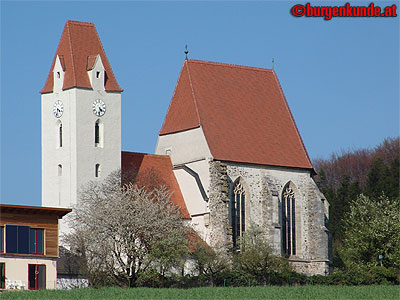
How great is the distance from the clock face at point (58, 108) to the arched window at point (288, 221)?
13.5 m

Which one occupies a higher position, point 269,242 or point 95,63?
point 95,63

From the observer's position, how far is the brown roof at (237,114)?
6512 centimetres

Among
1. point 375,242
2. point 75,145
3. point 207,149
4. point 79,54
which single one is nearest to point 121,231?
point 75,145

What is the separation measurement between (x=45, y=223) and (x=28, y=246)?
66.1 inches

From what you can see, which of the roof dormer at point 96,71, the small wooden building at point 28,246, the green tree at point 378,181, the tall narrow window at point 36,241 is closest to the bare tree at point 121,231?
the small wooden building at point 28,246

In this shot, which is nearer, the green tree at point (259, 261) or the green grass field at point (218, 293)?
the green grass field at point (218, 293)

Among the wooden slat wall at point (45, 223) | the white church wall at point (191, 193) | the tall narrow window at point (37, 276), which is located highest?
the white church wall at point (191, 193)

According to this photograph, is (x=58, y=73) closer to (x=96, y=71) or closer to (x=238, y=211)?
(x=96, y=71)

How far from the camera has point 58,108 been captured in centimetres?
6209

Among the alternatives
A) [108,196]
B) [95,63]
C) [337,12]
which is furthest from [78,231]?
[337,12]

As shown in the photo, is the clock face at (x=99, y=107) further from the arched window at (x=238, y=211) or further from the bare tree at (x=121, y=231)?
the arched window at (x=238, y=211)

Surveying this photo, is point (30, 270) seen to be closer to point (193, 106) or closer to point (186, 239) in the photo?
point (186, 239)

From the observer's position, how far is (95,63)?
2434 inches

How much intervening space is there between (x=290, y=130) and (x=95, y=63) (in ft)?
44.0
